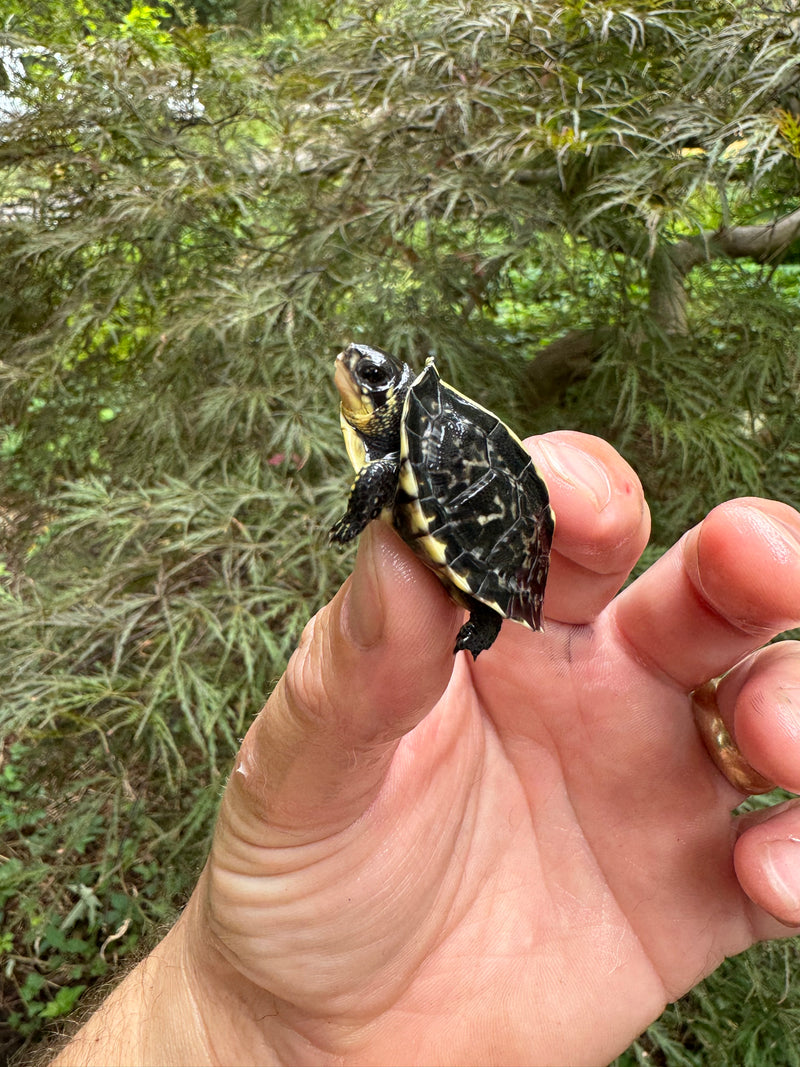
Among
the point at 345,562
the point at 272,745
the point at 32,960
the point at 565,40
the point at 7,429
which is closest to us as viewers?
the point at 272,745

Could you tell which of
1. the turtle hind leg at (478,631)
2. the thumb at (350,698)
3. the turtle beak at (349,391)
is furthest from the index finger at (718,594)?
the turtle beak at (349,391)

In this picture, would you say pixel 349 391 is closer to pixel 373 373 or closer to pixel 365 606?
pixel 373 373

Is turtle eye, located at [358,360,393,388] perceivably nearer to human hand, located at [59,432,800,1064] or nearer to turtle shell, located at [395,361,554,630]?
turtle shell, located at [395,361,554,630]

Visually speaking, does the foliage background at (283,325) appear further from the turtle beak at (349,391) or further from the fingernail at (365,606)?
the fingernail at (365,606)

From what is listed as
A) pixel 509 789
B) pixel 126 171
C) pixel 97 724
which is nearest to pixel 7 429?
pixel 126 171

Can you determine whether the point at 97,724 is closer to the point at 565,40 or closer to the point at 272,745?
the point at 272,745

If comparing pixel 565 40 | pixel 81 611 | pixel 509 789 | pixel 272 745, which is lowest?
pixel 509 789

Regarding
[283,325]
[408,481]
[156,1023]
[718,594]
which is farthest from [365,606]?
[283,325]
